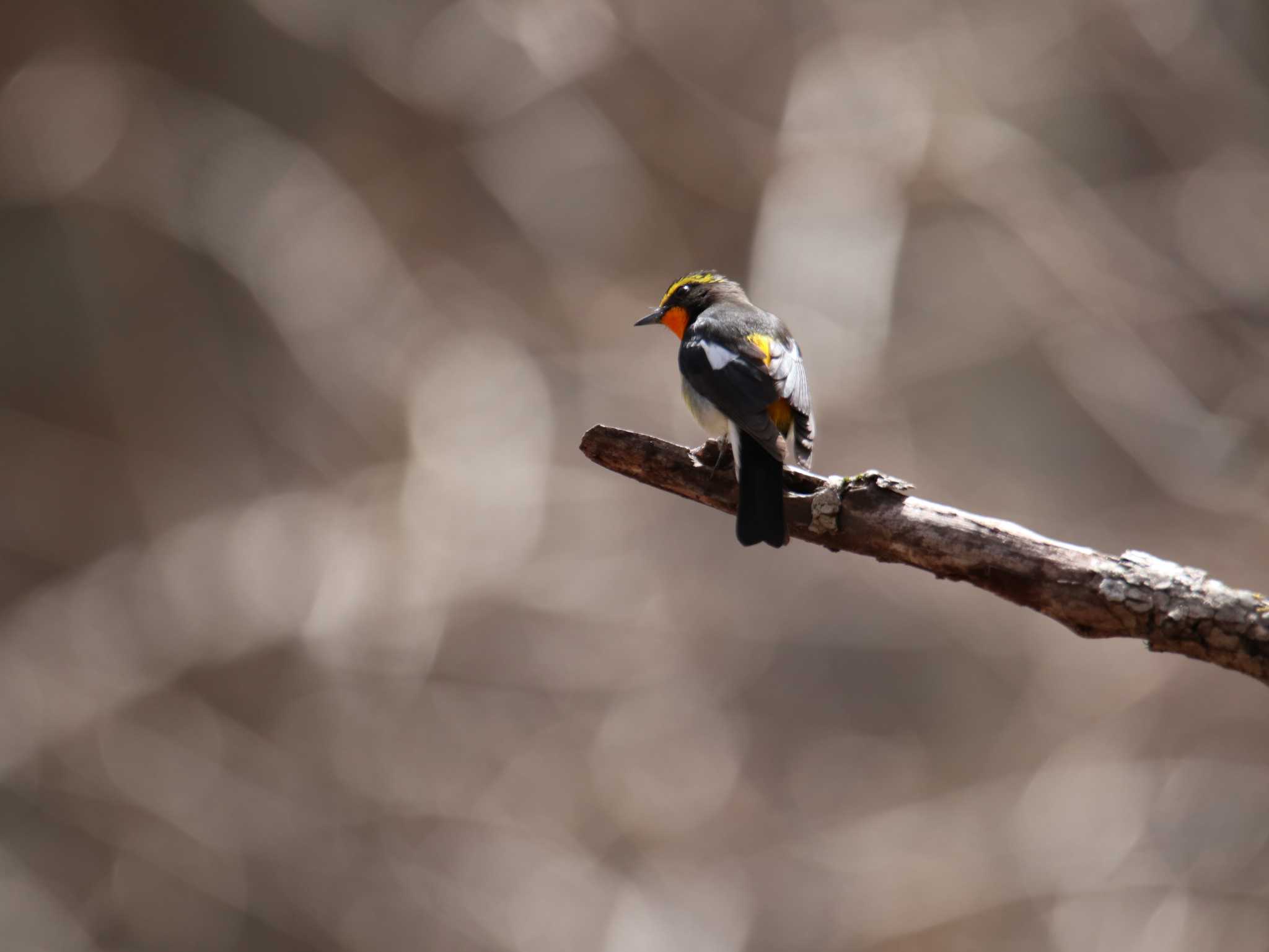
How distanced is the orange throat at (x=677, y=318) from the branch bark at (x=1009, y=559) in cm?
139

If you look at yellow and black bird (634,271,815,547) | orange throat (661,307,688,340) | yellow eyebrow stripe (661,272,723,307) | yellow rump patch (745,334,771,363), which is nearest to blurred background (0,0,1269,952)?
yellow eyebrow stripe (661,272,723,307)

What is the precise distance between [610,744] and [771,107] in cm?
500

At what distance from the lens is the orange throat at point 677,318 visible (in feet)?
13.8

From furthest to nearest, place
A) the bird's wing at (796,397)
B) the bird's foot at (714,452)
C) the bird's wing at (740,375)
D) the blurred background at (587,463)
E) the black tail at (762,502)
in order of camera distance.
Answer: the blurred background at (587,463)
the bird's wing at (796,397)
the bird's foot at (714,452)
the bird's wing at (740,375)
the black tail at (762,502)

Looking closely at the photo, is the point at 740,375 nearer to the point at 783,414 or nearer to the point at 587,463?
the point at 783,414

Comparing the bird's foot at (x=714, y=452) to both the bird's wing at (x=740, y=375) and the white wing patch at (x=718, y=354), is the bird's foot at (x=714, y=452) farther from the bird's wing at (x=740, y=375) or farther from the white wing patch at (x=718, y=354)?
the white wing patch at (x=718, y=354)

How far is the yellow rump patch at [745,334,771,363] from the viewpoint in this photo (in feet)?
11.2

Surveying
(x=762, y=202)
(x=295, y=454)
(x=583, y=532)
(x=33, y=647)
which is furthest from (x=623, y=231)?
(x=33, y=647)

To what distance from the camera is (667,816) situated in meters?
7.82

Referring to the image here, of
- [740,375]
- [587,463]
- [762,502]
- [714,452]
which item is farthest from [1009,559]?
[587,463]

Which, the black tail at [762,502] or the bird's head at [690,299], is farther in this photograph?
the bird's head at [690,299]

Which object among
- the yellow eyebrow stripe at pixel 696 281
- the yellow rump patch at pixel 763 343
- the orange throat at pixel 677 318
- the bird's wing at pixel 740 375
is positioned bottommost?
the bird's wing at pixel 740 375

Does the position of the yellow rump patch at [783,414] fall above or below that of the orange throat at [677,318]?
below

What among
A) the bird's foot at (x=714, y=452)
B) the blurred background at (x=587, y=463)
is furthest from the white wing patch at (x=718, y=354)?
the blurred background at (x=587, y=463)
